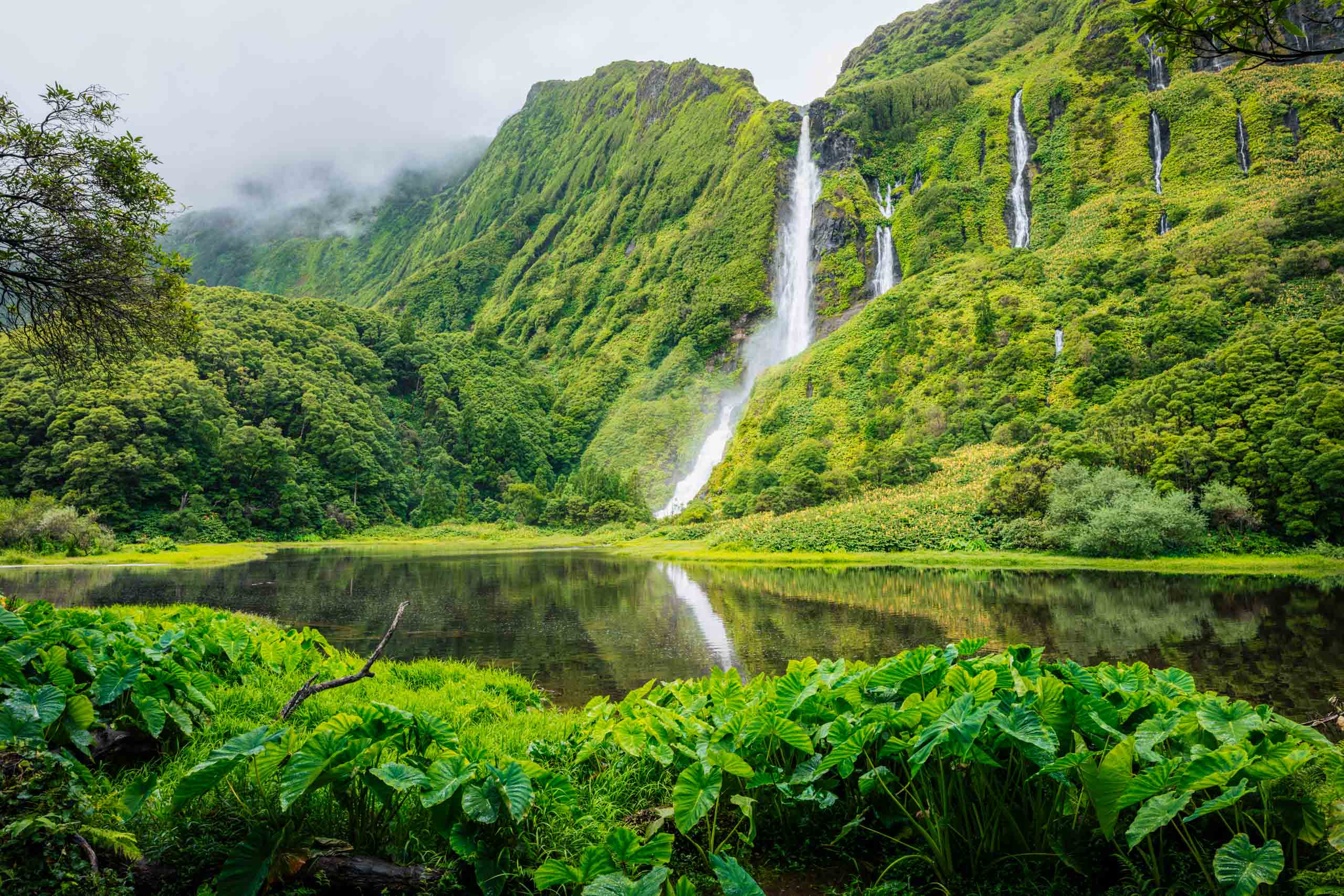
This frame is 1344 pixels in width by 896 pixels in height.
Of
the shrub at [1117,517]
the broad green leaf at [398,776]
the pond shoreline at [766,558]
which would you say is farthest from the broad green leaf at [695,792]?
the shrub at [1117,517]

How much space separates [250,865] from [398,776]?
2.28 feet

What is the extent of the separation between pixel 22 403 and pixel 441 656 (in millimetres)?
73835

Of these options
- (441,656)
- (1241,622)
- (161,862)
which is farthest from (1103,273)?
(161,862)

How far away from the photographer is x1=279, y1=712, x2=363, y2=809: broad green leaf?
296cm

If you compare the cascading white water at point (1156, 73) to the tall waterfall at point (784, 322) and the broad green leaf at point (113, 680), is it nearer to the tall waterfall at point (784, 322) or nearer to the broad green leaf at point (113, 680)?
the tall waterfall at point (784, 322)

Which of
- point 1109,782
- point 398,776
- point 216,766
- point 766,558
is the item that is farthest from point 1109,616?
point 766,558

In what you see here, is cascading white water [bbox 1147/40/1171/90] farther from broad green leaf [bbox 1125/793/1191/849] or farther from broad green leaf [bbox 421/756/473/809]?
broad green leaf [bbox 421/756/473/809]

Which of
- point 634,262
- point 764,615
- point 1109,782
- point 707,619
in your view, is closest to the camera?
point 1109,782

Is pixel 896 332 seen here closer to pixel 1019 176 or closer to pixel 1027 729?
pixel 1019 176

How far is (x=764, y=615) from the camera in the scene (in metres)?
19.3

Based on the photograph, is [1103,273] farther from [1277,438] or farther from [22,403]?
[22,403]

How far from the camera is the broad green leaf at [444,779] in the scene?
3.04 m

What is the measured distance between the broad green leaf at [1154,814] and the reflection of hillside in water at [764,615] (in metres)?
8.65

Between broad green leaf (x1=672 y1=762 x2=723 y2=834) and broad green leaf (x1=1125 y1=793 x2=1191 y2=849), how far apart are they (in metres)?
1.78
